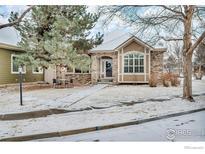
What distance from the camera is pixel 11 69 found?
2.90 meters

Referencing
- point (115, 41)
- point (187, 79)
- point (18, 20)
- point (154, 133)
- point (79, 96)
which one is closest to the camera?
point (154, 133)

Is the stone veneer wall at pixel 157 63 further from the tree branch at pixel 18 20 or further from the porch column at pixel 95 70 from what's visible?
the tree branch at pixel 18 20

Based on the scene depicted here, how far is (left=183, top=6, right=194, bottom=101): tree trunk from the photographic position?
10.0 feet

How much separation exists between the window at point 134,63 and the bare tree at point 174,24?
26 cm

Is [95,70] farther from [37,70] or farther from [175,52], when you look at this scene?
[175,52]

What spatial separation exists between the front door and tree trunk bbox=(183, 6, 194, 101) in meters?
0.80

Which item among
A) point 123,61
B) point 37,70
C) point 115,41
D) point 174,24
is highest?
point 174,24

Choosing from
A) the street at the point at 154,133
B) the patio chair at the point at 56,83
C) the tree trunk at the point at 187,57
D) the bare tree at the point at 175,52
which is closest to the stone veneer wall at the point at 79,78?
the patio chair at the point at 56,83

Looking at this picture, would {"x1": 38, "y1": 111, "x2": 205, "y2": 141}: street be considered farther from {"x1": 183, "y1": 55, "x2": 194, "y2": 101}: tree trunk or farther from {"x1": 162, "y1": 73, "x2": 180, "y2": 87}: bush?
{"x1": 162, "y1": 73, "x2": 180, "y2": 87}: bush

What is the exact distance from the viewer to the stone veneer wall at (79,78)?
3021mm

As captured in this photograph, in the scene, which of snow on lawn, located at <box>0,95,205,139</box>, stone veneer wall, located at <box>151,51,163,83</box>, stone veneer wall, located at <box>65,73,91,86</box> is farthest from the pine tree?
stone veneer wall, located at <box>151,51,163,83</box>

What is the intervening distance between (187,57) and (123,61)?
0.70 metres

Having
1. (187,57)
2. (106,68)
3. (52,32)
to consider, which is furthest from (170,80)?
(52,32)

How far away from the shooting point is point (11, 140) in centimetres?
263
